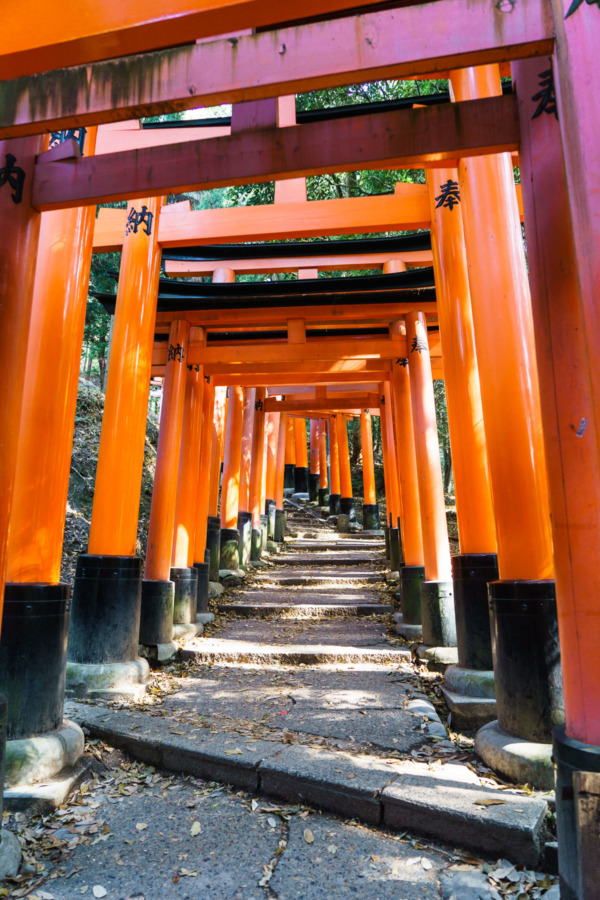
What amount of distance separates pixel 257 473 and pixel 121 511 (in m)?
7.82

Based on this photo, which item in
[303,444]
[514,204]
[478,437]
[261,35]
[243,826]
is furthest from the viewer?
[303,444]

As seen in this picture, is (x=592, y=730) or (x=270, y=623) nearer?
(x=592, y=730)

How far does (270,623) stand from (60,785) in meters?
4.67

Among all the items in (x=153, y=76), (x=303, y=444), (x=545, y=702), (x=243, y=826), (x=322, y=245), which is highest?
(x=303, y=444)

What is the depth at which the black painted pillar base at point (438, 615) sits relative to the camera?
5434 mm

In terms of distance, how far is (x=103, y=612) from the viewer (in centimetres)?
465

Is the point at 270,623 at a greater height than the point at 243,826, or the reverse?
the point at 270,623

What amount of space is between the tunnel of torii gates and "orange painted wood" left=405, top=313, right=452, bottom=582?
0.03 m

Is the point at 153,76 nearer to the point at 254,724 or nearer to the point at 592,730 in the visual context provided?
the point at 592,730

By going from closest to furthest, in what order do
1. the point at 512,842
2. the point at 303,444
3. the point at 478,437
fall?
the point at 512,842, the point at 478,437, the point at 303,444

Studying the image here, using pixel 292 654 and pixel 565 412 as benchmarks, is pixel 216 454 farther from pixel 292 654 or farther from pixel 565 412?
pixel 565 412

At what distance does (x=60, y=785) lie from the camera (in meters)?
2.96

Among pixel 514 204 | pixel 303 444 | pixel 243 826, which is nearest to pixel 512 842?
pixel 243 826

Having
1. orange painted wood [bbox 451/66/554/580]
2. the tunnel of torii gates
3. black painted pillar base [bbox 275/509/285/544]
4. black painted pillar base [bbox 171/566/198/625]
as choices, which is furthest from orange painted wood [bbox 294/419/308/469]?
orange painted wood [bbox 451/66/554/580]
